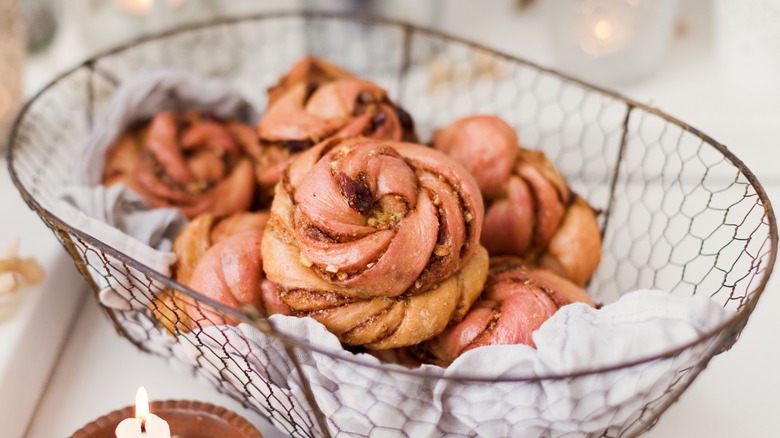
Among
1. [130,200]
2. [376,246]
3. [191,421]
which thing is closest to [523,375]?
[376,246]

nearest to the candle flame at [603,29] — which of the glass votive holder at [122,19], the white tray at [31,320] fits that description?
the glass votive holder at [122,19]

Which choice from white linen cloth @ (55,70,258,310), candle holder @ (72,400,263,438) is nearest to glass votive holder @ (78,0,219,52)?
white linen cloth @ (55,70,258,310)

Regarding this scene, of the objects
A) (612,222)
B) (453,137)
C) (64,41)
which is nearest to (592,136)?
(612,222)

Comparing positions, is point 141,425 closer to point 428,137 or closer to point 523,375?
point 523,375

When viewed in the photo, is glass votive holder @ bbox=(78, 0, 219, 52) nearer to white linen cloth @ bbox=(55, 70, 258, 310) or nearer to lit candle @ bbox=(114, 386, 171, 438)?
white linen cloth @ bbox=(55, 70, 258, 310)

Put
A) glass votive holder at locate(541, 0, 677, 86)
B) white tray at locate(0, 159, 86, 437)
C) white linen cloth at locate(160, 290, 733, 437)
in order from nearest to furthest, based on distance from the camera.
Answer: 1. white linen cloth at locate(160, 290, 733, 437)
2. white tray at locate(0, 159, 86, 437)
3. glass votive holder at locate(541, 0, 677, 86)

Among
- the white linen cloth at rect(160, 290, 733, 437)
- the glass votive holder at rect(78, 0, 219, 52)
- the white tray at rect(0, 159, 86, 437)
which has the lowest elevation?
the white tray at rect(0, 159, 86, 437)
